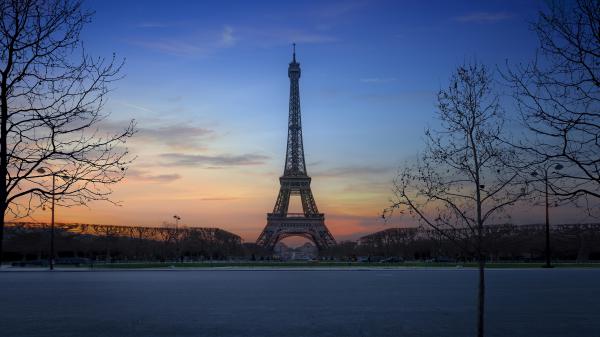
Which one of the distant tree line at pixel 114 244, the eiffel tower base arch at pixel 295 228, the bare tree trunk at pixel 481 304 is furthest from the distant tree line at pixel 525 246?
the bare tree trunk at pixel 481 304

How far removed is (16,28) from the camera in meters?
10.3

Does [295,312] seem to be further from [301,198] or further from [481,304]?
[301,198]

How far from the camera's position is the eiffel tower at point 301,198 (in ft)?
392

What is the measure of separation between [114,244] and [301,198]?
124 feet

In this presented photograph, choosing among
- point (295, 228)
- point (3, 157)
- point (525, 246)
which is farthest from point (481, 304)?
point (295, 228)

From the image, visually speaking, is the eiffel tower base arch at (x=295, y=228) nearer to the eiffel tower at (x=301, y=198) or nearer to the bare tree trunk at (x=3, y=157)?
the eiffel tower at (x=301, y=198)

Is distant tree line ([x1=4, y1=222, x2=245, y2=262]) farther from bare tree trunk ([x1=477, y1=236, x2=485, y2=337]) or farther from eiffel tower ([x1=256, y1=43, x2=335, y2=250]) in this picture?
bare tree trunk ([x1=477, y1=236, x2=485, y2=337])

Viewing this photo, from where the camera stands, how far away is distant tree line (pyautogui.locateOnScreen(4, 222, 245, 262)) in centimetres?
9944

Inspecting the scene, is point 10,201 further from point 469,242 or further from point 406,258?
point 406,258

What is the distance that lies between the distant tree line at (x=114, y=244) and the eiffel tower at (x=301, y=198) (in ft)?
35.3

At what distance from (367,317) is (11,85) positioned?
12.7 meters

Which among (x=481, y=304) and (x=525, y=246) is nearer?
(x=481, y=304)

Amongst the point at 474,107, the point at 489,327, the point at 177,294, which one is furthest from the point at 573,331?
the point at 177,294

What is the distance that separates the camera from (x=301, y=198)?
12319cm
